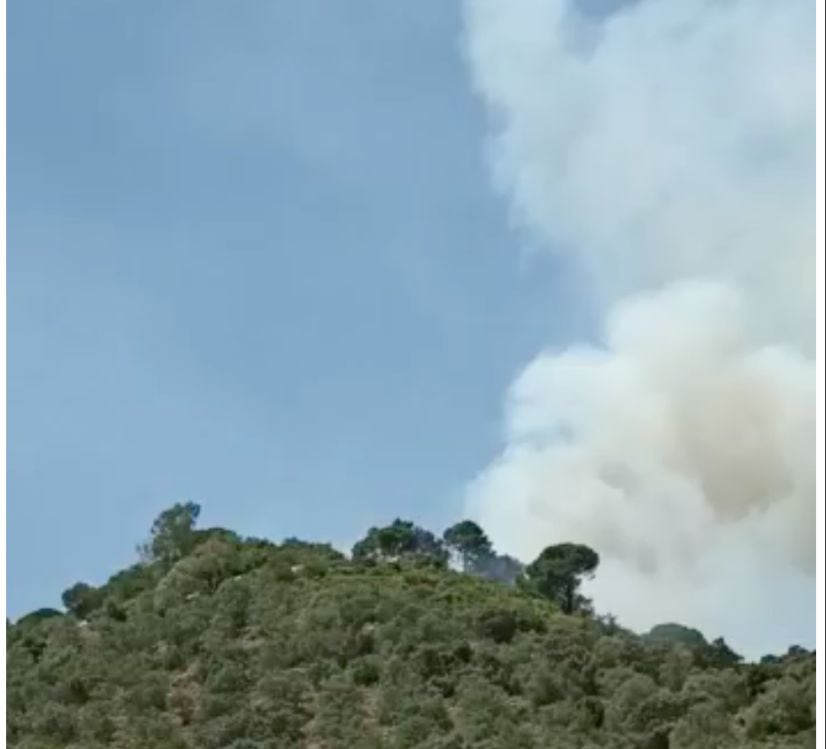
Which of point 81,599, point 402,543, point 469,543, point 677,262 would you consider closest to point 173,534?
point 81,599

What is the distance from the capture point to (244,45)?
239cm

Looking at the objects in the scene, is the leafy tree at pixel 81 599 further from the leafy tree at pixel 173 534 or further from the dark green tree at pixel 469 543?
the dark green tree at pixel 469 543

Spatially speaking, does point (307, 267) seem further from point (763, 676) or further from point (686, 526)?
point (763, 676)

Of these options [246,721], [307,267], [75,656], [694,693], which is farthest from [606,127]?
[75,656]

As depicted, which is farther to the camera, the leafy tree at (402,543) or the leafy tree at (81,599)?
the leafy tree at (81,599)

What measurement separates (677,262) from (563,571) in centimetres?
50

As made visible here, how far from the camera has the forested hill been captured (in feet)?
8.54

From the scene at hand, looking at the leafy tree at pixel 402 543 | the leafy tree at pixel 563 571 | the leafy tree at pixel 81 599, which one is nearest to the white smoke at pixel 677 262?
the leafy tree at pixel 563 571

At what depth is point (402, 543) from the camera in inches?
106

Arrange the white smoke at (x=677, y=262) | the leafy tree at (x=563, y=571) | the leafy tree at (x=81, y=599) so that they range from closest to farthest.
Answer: the white smoke at (x=677, y=262) → the leafy tree at (x=563, y=571) → the leafy tree at (x=81, y=599)

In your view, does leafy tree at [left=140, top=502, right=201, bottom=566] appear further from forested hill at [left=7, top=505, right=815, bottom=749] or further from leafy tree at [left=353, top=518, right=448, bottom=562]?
leafy tree at [left=353, top=518, right=448, bottom=562]

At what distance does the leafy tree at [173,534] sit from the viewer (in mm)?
2617

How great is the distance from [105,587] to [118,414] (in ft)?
1.38

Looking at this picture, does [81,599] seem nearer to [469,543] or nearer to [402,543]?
[402,543]
